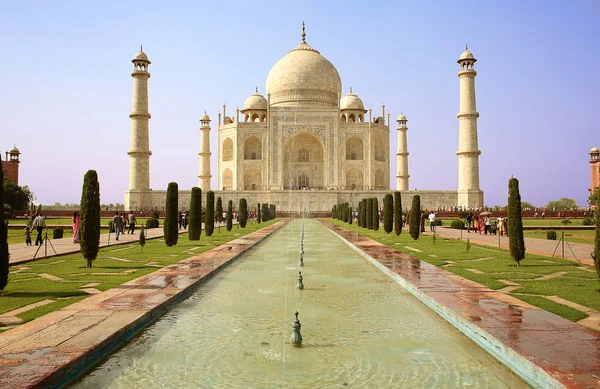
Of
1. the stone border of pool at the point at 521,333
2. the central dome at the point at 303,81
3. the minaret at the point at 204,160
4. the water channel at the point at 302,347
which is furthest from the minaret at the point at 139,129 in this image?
the stone border of pool at the point at 521,333

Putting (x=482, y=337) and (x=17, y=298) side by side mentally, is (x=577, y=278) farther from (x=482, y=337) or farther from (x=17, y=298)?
(x=17, y=298)

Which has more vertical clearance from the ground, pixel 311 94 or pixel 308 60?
pixel 308 60

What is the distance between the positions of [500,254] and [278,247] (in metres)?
4.15

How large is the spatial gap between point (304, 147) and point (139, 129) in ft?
42.5

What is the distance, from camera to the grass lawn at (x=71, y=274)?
4.42 metres

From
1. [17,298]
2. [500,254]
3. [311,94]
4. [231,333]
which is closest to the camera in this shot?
[231,333]

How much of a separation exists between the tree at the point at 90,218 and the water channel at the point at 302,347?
2426mm

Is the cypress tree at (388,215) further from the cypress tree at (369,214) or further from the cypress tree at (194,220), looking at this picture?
the cypress tree at (194,220)

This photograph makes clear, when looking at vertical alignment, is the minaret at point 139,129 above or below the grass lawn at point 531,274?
above

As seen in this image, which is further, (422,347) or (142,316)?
(142,316)

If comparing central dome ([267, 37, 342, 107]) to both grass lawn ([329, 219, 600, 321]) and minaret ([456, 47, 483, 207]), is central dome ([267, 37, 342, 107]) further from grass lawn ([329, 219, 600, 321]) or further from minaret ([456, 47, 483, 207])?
grass lawn ([329, 219, 600, 321])

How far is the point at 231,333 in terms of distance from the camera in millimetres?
3492

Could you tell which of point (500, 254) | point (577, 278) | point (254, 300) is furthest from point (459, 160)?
point (254, 300)

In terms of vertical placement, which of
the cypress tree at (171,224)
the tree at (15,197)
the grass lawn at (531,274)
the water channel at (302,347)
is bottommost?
the water channel at (302,347)
